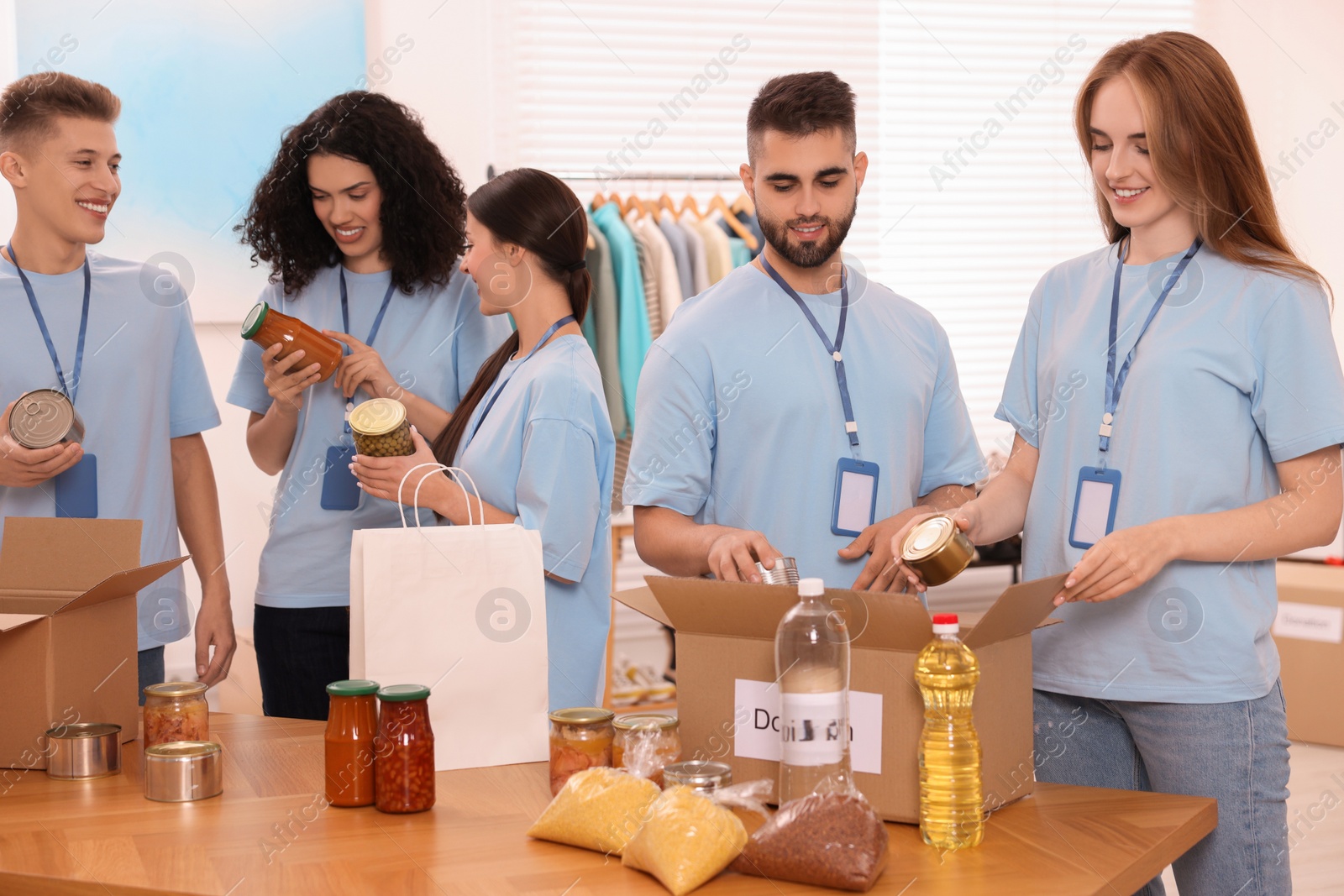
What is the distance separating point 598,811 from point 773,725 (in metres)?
0.24

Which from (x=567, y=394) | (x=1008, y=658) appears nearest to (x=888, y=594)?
(x=1008, y=658)

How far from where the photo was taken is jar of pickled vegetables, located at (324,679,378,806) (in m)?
1.50

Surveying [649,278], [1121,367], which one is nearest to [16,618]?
[1121,367]

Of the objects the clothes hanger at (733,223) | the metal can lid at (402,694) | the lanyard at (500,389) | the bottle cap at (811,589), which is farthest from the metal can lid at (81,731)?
the clothes hanger at (733,223)

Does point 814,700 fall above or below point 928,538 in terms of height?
below

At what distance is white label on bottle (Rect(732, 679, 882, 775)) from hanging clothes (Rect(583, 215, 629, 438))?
8.74 ft

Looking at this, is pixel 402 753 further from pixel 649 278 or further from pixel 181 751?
pixel 649 278

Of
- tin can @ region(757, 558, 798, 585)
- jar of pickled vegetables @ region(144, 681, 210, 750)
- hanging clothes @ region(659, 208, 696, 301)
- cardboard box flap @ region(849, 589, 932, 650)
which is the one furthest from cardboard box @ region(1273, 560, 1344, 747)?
jar of pickled vegetables @ region(144, 681, 210, 750)

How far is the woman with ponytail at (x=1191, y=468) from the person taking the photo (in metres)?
1.63

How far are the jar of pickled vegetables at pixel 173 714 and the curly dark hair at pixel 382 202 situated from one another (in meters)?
→ 1.06

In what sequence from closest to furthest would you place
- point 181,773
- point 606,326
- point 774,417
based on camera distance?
point 181,773, point 774,417, point 606,326

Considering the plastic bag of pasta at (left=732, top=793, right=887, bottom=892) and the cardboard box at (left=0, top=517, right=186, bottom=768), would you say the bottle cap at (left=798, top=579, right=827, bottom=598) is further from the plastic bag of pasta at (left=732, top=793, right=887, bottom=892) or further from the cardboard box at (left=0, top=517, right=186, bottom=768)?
the cardboard box at (left=0, top=517, right=186, bottom=768)

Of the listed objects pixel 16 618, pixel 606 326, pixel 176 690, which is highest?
pixel 606 326

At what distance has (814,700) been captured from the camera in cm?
130
